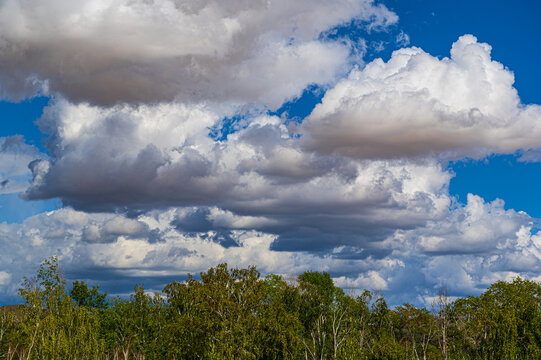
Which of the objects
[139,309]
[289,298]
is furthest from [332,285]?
[139,309]

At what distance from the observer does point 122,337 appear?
7888cm

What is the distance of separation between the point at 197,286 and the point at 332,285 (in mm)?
68575

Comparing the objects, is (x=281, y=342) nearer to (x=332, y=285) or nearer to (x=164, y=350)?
(x=164, y=350)

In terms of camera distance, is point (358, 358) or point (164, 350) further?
point (164, 350)

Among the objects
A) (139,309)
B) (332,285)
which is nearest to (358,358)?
(139,309)

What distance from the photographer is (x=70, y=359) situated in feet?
178

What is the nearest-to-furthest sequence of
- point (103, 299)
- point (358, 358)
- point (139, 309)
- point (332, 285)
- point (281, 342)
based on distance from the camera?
point (358, 358) < point (281, 342) < point (139, 309) < point (103, 299) < point (332, 285)

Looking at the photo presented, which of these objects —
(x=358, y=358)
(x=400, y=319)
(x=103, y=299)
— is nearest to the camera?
(x=358, y=358)

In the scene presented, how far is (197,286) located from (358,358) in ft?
70.2

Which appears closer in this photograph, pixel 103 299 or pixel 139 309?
pixel 139 309

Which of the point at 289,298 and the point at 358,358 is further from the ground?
the point at 289,298

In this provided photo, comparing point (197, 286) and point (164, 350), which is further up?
point (197, 286)

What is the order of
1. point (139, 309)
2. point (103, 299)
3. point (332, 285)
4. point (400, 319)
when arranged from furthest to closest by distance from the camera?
Answer: point (332, 285)
point (103, 299)
point (400, 319)
point (139, 309)

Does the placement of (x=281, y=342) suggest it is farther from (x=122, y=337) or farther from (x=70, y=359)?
(x=122, y=337)
